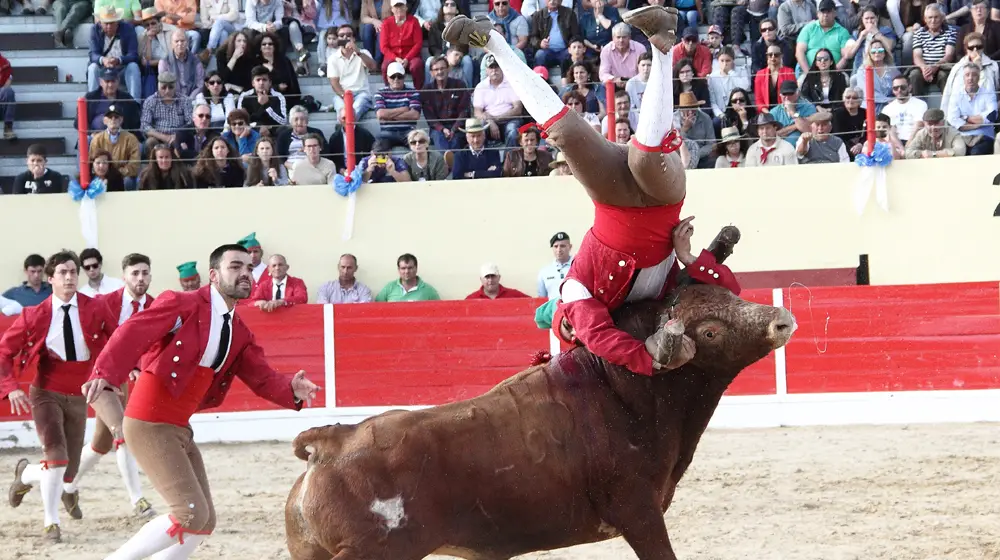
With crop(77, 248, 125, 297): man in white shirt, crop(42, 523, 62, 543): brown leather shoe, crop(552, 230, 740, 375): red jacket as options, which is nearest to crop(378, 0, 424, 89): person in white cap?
crop(77, 248, 125, 297): man in white shirt

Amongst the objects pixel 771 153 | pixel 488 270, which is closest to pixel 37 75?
pixel 488 270

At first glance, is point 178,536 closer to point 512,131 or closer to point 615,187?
point 615,187

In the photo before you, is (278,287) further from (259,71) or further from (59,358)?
(59,358)

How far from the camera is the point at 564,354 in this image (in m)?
4.47

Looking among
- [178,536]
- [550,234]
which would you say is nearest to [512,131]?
[550,234]

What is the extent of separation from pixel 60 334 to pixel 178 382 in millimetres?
2584

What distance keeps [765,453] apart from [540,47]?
4.83m

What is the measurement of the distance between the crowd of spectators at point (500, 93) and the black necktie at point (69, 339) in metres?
Answer: 4.20

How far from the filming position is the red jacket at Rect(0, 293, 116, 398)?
7309 millimetres

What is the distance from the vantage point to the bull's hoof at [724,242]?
174 inches

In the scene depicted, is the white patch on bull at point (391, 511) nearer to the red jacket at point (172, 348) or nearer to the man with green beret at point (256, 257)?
the red jacket at point (172, 348)

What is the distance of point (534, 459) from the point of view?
4164 millimetres

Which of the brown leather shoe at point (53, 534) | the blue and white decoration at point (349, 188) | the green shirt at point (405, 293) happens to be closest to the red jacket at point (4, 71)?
the blue and white decoration at point (349, 188)

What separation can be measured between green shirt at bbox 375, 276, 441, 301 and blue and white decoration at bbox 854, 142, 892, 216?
12.6 feet
